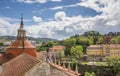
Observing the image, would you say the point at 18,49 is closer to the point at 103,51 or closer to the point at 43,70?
the point at 43,70

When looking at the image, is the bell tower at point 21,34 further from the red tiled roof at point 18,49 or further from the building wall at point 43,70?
the building wall at point 43,70

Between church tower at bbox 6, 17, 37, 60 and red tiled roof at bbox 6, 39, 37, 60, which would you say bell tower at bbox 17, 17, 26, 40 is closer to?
church tower at bbox 6, 17, 37, 60

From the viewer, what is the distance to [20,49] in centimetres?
4834

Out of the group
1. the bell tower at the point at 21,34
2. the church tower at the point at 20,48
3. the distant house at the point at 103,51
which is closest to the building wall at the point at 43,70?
the church tower at the point at 20,48

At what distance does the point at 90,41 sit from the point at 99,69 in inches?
3640

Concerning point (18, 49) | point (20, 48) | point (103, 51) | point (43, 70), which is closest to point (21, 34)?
point (20, 48)

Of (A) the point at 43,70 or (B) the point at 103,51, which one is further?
(B) the point at 103,51

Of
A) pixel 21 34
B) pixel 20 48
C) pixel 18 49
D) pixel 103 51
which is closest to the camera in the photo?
pixel 18 49

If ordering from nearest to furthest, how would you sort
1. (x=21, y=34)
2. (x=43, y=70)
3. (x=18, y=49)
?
(x=43, y=70), (x=18, y=49), (x=21, y=34)

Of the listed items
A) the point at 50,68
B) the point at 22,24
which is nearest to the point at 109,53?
the point at 22,24

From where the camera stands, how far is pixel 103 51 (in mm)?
148000

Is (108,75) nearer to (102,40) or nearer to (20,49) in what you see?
(20,49)

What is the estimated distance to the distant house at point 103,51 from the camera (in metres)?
134

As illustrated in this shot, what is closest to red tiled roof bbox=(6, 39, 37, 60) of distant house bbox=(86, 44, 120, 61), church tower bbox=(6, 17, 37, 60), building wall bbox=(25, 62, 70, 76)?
church tower bbox=(6, 17, 37, 60)
